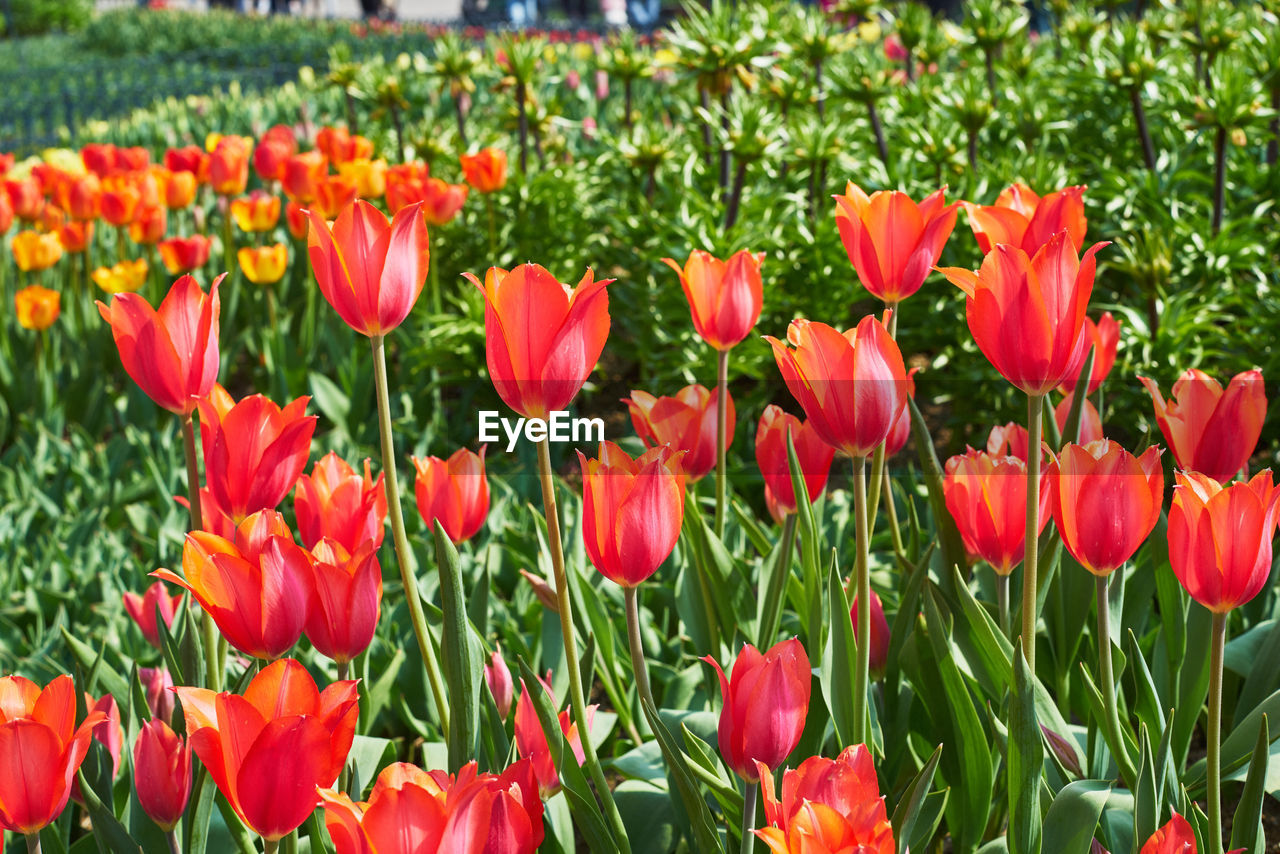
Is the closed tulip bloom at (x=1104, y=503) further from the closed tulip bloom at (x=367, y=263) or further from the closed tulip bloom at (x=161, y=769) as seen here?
the closed tulip bloom at (x=161, y=769)

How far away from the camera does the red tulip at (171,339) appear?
1.09 metres

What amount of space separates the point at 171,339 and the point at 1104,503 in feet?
2.80

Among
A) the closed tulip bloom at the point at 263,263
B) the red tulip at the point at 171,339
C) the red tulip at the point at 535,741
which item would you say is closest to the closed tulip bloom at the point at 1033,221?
the red tulip at the point at 535,741

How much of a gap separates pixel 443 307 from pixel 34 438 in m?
1.31

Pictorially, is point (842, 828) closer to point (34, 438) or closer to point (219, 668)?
point (219, 668)

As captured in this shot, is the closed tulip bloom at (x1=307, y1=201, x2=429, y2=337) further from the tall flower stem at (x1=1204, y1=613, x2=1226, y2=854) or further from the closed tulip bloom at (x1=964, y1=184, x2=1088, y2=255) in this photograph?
the tall flower stem at (x1=1204, y1=613, x2=1226, y2=854)

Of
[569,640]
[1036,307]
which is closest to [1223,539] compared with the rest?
[1036,307]

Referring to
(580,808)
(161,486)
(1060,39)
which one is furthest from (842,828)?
(1060,39)

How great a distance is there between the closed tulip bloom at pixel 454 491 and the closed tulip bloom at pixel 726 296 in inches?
12.0

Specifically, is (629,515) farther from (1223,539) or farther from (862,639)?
(1223,539)

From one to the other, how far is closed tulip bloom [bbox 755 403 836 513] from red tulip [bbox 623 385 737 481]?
0.21ft

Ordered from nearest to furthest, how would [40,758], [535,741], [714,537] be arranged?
[40,758]
[535,741]
[714,537]

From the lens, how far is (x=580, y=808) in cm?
102

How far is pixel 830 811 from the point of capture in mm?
729
